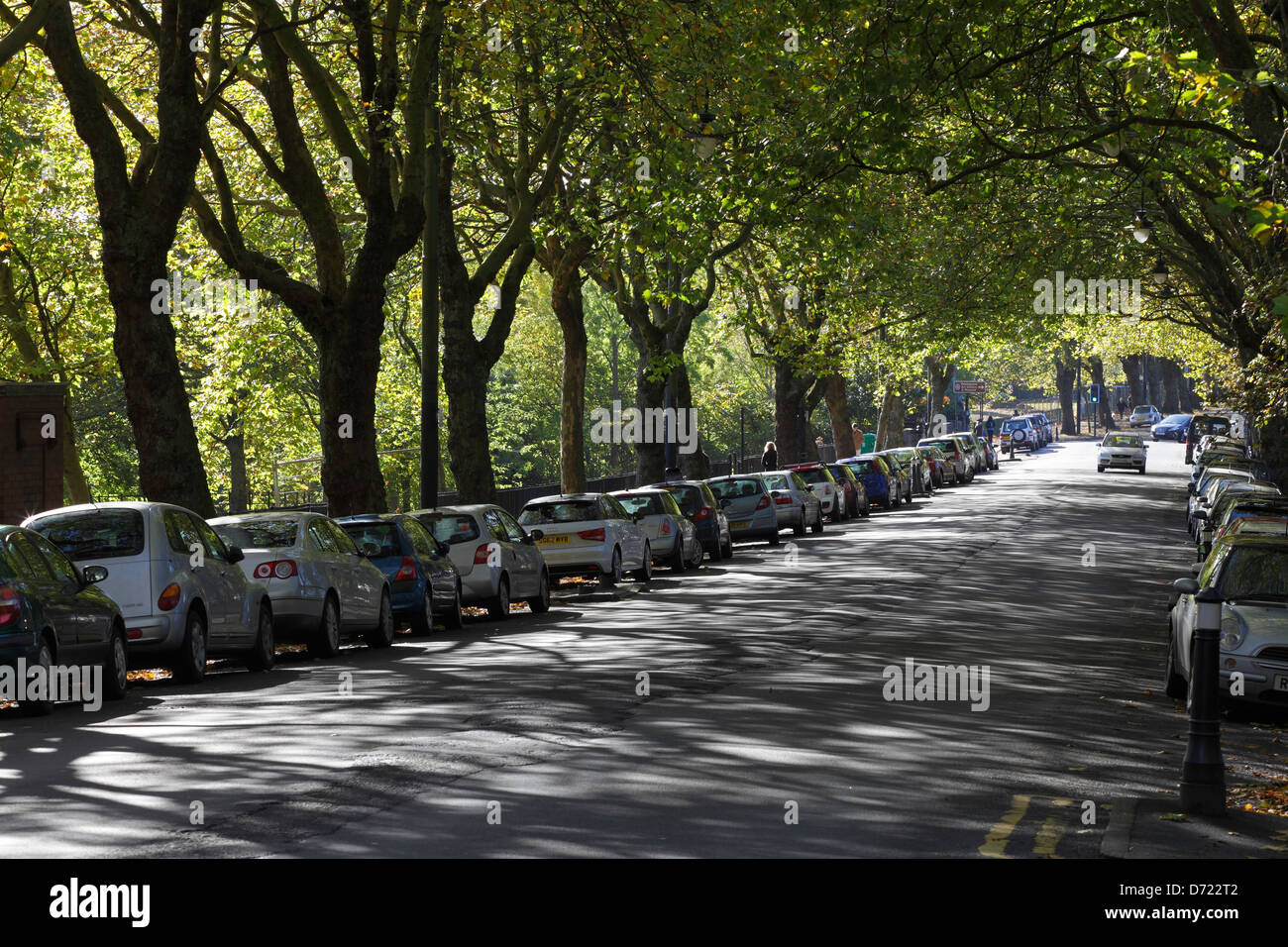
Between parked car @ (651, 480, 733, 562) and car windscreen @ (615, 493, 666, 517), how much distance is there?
6.57ft

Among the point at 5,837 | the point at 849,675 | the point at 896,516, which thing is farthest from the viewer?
the point at 896,516

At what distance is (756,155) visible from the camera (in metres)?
20.3

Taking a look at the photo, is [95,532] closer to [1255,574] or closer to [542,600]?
[542,600]

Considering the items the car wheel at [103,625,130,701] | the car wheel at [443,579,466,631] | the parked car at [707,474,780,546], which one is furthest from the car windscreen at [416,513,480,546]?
the parked car at [707,474,780,546]

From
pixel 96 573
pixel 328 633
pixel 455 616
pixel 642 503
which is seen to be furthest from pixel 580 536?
pixel 96 573

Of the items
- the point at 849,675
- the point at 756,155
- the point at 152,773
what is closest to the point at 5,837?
the point at 152,773

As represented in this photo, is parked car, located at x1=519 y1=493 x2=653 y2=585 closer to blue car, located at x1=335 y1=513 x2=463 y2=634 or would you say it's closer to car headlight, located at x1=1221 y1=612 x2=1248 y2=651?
blue car, located at x1=335 y1=513 x2=463 y2=634

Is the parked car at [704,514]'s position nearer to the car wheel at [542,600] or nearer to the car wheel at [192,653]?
the car wheel at [542,600]

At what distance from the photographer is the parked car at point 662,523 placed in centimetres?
3120

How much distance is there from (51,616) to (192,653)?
2.59 metres

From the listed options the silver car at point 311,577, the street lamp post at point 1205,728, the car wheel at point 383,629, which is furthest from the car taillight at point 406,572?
the street lamp post at point 1205,728

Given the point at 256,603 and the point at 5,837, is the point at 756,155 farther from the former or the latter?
the point at 5,837

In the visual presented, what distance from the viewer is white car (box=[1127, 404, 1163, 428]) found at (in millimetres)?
115750

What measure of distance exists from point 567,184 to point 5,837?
27345 mm
